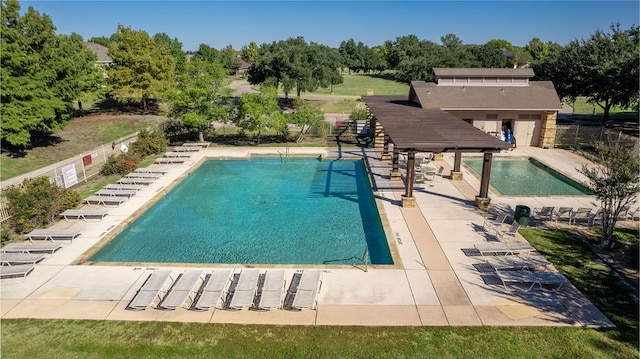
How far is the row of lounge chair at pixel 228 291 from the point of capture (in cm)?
1152

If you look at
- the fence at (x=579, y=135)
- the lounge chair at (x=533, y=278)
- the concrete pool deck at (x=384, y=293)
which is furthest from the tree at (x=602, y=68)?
the lounge chair at (x=533, y=278)

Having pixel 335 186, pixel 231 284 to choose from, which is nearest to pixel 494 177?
pixel 335 186

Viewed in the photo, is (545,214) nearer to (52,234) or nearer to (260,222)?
(260,222)

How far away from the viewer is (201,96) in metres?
33.1

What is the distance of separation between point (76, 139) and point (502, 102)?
35.9 m

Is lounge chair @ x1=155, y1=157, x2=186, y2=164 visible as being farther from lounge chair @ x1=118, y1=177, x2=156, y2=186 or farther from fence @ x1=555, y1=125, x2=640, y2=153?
fence @ x1=555, y1=125, x2=640, y2=153

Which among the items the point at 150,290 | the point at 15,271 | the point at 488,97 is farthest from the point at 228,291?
the point at 488,97

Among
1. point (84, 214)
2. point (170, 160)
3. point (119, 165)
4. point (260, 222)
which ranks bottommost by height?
point (260, 222)

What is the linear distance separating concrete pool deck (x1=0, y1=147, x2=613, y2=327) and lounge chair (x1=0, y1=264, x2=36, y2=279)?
0.22 meters

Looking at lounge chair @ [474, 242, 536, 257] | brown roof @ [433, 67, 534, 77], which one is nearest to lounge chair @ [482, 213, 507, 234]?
lounge chair @ [474, 242, 536, 257]

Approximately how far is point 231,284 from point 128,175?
15025mm

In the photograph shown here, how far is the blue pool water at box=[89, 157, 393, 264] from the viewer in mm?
15695

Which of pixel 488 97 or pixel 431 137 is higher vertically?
pixel 488 97

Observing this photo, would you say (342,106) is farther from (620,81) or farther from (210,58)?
(210,58)
